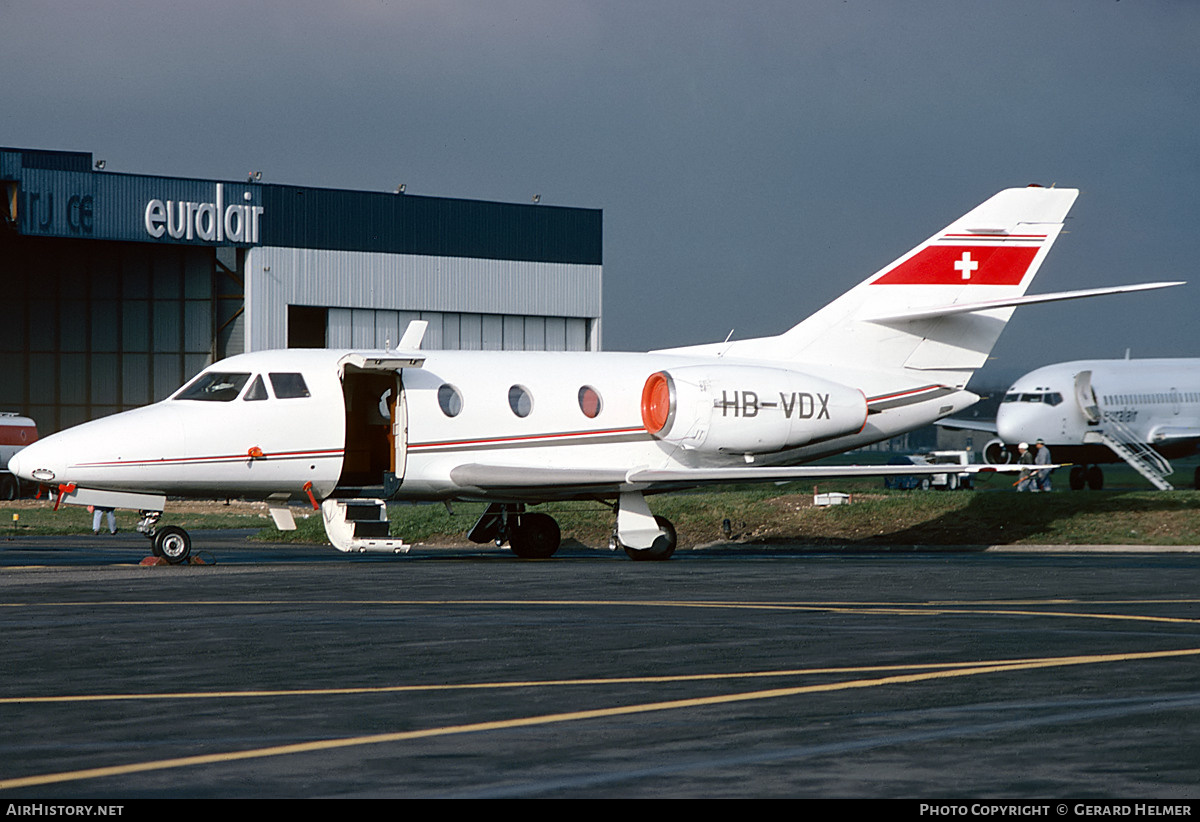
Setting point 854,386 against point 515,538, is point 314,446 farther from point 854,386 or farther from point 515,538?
point 854,386

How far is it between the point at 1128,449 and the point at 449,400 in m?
33.9

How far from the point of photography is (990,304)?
24.4m

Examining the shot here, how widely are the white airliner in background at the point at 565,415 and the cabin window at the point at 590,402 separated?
0.02 metres

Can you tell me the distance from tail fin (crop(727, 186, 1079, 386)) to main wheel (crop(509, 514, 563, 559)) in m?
4.32

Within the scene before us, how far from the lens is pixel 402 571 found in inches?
815

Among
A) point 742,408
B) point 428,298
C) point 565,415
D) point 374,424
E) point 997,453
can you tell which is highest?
point 428,298

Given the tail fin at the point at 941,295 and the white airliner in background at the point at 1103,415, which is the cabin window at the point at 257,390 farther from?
the white airliner in background at the point at 1103,415

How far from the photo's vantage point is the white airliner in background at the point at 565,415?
71.4 ft

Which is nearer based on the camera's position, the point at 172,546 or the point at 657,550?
the point at 172,546

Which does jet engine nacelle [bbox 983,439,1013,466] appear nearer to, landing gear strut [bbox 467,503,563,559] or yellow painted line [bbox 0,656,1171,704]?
landing gear strut [bbox 467,503,563,559]

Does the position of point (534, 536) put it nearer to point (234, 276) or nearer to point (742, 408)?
point (742, 408)

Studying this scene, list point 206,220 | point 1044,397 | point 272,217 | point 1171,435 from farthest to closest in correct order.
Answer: point 272,217, point 206,220, point 1171,435, point 1044,397

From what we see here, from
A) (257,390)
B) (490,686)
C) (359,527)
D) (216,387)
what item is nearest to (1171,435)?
(359,527)

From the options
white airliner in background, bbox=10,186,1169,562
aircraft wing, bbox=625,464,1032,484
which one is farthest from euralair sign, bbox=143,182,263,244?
aircraft wing, bbox=625,464,1032,484
